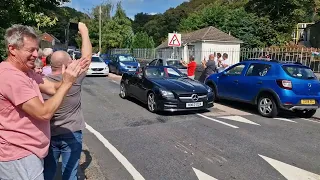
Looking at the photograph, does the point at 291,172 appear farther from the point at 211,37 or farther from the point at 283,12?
the point at 283,12

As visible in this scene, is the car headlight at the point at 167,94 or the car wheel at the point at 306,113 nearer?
the car headlight at the point at 167,94

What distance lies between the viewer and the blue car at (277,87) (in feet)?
30.2

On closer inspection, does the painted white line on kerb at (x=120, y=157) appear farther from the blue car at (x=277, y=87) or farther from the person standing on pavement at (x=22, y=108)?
the blue car at (x=277, y=87)

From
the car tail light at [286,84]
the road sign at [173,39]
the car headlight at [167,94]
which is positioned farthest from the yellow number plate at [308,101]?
the road sign at [173,39]

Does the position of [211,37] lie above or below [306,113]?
above

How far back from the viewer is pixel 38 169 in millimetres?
2371

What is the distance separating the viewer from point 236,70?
1105 cm

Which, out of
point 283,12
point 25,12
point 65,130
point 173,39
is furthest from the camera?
point 283,12

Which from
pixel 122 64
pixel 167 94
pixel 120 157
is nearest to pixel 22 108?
pixel 120 157

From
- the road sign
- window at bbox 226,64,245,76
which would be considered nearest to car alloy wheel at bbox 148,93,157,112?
window at bbox 226,64,245,76

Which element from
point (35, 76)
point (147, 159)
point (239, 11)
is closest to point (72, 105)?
point (35, 76)

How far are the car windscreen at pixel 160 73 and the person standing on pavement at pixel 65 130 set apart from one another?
24.3 feet

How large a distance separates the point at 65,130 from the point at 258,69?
7.95 meters

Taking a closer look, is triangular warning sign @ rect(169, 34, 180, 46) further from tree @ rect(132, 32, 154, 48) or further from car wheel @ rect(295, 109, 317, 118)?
tree @ rect(132, 32, 154, 48)
